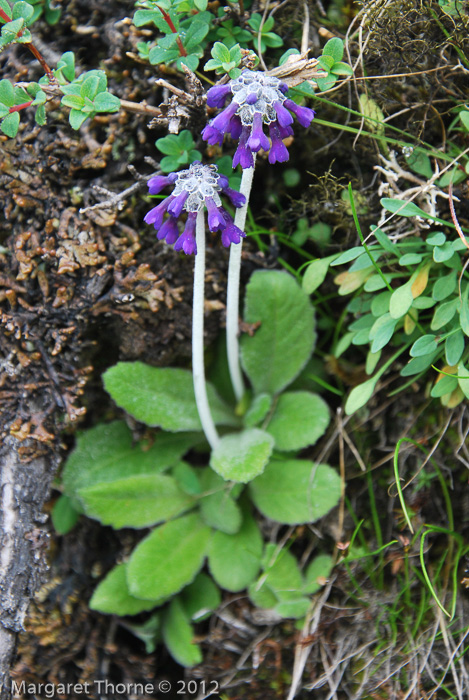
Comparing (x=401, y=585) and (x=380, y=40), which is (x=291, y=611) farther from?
(x=380, y=40)

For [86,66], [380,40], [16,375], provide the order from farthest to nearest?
[86,66] < [16,375] < [380,40]

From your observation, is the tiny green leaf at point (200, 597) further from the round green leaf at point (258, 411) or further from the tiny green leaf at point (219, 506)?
the round green leaf at point (258, 411)

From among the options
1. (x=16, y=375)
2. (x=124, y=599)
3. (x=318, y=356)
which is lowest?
(x=124, y=599)

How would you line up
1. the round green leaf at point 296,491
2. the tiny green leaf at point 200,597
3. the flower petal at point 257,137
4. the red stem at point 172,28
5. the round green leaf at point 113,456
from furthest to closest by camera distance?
the round green leaf at point 113,456 < the tiny green leaf at point 200,597 < the round green leaf at point 296,491 < the red stem at point 172,28 < the flower petal at point 257,137

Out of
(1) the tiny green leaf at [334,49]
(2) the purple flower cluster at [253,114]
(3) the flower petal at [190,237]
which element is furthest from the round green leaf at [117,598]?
(1) the tiny green leaf at [334,49]

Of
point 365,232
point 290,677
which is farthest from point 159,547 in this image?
point 365,232

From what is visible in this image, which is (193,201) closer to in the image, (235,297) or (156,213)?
(156,213)
